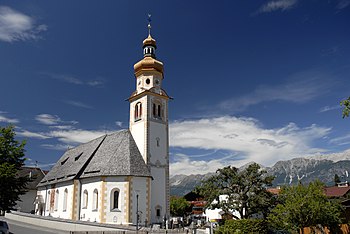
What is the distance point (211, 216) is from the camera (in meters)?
55.7

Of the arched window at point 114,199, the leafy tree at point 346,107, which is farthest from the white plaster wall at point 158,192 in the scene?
the leafy tree at point 346,107

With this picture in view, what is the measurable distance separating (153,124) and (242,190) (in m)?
15.3

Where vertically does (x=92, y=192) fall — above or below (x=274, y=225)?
above

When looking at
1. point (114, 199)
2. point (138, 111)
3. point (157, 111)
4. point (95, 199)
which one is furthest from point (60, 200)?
point (157, 111)

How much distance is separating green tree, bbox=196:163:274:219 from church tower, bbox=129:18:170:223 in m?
7.30

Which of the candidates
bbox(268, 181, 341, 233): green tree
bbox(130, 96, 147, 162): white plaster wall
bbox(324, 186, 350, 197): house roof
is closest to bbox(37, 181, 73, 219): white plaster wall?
bbox(130, 96, 147, 162): white plaster wall

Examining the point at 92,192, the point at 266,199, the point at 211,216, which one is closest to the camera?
the point at 266,199

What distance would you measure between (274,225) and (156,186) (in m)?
17.6

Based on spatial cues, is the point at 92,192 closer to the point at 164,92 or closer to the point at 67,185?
the point at 67,185

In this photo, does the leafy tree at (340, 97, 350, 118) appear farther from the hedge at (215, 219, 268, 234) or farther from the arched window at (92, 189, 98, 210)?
the arched window at (92, 189, 98, 210)

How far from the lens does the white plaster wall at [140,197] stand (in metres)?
36.5

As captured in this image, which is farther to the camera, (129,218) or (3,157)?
(129,218)

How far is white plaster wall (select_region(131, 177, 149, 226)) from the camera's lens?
1437 inches

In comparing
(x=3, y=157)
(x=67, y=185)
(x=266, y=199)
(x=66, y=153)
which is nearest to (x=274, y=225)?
(x=266, y=199)
